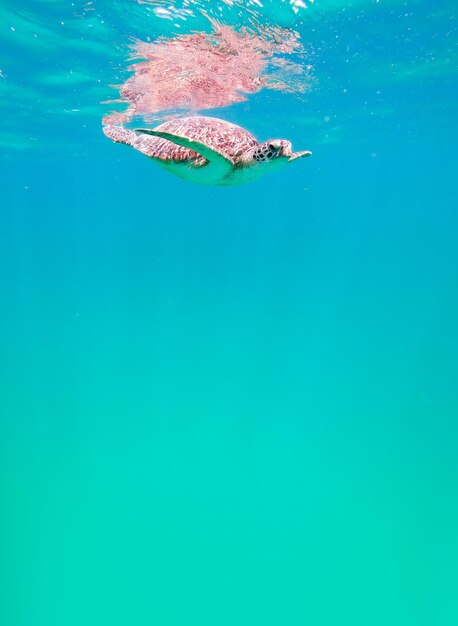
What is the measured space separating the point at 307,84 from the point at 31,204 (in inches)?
2286

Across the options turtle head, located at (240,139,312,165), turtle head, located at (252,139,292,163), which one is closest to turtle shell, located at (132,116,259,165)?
turtle head, located at (240,139,312,165)

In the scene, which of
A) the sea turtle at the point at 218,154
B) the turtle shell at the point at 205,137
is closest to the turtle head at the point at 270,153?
the sea turtle at the point at 218,154

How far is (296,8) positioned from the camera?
8461 millimetres

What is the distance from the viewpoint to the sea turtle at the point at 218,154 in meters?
4.40

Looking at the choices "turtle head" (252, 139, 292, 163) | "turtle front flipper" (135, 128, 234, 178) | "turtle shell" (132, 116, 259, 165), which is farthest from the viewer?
"turtle shell" (132, 116, 259, 165)

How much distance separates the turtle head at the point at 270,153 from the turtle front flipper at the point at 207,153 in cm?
22

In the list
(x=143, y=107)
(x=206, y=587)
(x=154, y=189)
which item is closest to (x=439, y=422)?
(x=206, y=587)

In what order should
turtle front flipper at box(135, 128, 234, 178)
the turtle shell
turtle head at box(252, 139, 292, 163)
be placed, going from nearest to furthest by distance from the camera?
turtle front flipper at box(135, 128, 234, 178) → turtle head at box(252, 139, 292, 163) → the turtle shell

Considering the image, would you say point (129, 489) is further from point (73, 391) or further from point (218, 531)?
point (73, 391)

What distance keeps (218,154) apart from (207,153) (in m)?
0.11

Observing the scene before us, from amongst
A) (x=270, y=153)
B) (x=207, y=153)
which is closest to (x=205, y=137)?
(x=207, y=153)

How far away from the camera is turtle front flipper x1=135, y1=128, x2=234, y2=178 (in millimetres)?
3645

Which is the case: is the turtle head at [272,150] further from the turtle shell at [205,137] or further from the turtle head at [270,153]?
the turtle shell at [205,137]

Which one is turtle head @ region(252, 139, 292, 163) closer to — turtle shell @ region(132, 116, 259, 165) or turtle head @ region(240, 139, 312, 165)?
turtle head @ region(240, 139, 312, 165)
